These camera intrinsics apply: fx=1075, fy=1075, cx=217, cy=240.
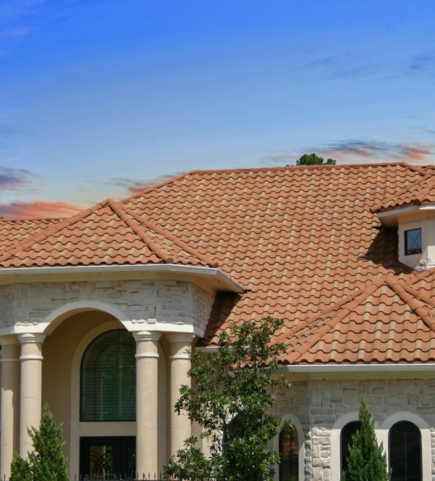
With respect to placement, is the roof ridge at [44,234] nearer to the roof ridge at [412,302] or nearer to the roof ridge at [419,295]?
the roof ridge at [412,302]

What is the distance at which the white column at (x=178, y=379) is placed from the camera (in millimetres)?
24453

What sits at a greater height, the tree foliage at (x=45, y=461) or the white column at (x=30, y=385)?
the white column at (x=30, y=385)

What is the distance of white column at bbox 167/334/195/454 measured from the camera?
2445 cm

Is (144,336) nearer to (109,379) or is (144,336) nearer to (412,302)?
(109,379)

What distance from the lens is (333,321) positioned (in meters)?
23.7

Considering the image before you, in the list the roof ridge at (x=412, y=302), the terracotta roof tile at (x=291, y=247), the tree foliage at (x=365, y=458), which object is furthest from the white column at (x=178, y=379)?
the tree foliage at (x=365, y=458)

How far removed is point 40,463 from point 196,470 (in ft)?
10.1

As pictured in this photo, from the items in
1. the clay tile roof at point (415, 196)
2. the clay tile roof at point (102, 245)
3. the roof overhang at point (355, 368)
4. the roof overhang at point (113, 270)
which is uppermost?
the clay tile roof at point (415, 196)

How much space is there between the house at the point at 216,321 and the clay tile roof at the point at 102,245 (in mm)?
50

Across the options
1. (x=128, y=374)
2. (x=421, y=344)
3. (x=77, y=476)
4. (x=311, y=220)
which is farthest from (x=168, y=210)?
(x=421, y=344)

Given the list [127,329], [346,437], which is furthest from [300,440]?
[127,329]

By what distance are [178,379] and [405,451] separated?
5551 mm

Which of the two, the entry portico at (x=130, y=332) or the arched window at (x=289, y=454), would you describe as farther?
the entry portico at (x=130, y=332)

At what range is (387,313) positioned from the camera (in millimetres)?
23547
